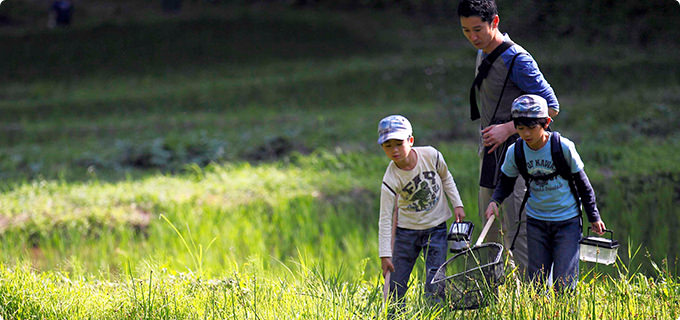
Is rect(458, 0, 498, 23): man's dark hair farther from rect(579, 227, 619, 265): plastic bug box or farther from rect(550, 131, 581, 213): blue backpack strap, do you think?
rect(579, 227, 619, 265): plastic bug box

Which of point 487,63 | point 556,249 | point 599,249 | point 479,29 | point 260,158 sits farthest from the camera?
point 260,158

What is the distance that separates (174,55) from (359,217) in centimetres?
1375

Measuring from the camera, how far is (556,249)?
10.4 feet

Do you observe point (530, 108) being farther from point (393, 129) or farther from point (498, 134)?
point (393, 129)

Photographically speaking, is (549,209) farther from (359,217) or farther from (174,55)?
(174,55)

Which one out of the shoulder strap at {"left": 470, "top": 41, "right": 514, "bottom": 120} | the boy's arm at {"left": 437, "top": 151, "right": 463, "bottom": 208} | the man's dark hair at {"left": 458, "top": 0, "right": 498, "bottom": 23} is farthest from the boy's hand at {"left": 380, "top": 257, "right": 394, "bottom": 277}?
the man's dark hair at {"left": 458, "top": 0, "right": 498, "bottom": 23}

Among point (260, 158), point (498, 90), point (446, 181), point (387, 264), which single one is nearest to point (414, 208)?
point (446, 181)

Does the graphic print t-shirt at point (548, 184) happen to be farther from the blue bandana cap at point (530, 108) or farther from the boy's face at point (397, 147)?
the boy's face at point (397, 147)

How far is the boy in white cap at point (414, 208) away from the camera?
3.15 metres

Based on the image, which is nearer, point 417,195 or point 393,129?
point 393,129

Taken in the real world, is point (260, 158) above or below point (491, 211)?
below

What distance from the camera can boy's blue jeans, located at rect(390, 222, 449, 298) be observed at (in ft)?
10.6

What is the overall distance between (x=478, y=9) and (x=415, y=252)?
1211mm

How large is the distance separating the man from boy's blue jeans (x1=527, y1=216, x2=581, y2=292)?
5.8 inches
